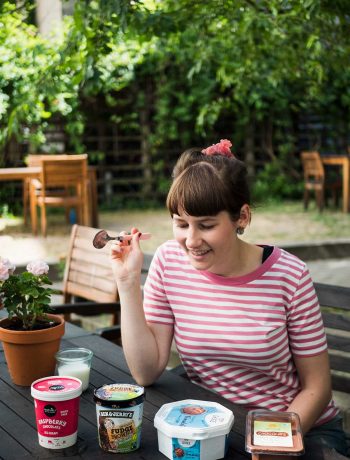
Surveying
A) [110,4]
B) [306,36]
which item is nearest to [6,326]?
[110,4]

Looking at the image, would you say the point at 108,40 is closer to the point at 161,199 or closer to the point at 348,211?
A: the point at 348,211

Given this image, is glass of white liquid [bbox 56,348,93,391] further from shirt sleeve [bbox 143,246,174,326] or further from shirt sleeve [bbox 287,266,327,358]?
shirt sleeve [bbox 287,266,327,358]

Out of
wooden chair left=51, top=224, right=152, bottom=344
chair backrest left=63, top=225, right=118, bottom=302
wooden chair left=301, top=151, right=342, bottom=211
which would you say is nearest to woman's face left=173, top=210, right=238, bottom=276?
wooden chair left=51, top=224, right=152, bottom=344

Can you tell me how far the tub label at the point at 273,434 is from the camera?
46.7 inches

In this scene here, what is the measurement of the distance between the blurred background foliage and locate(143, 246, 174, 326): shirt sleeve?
138cm

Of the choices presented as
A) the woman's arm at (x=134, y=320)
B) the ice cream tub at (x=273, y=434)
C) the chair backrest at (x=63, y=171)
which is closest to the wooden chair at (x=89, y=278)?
the woman's arm at (x=134, y=320)

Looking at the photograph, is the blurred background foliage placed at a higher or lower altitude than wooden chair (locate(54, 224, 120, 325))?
higher

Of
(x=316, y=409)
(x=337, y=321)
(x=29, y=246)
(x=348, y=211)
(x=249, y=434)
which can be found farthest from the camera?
(x=348, y=211)

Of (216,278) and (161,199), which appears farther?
(161,199)

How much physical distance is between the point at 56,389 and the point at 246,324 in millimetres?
499

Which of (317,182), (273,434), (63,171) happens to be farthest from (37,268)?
(317,182)

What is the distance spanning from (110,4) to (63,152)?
26.5ft

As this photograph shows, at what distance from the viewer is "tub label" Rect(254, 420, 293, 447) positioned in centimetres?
119

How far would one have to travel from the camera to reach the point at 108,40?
3.12m
